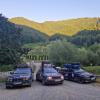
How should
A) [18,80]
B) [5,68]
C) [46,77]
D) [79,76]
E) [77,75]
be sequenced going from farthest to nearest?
[5,68] < [77,75] < [79,76] < [46,77] < [18,80]

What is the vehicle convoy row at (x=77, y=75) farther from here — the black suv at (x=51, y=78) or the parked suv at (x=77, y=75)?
the black suv at (x=51, y=78)

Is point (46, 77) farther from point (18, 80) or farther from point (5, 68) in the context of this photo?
point (5, 68)

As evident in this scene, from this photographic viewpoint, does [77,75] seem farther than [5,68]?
No

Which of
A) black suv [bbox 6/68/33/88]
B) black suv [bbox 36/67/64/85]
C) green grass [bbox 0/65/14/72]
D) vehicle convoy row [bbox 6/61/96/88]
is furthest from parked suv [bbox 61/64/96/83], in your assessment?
green grass [bbox 0/65/14/72]

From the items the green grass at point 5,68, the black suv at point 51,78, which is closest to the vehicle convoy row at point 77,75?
the black suv at point 51,78

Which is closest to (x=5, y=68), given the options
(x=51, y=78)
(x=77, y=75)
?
(x=77, y=75)

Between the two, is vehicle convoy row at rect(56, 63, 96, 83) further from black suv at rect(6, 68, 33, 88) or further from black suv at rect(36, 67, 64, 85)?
black suv at rect(6, 68, 33, 88)

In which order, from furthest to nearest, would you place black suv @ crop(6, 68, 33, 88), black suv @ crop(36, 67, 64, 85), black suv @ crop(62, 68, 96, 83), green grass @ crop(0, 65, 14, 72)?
1. green grass @ crop(0, 65, 14, 72)
2. black suv @ crop(62, 68, 96, 83)
3. black suv @ crop(36, 67, 64, 85)
4. black suv @ crop(6, 68, 33, 88)

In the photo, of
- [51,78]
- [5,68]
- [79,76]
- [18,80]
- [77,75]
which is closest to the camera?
[18,80]

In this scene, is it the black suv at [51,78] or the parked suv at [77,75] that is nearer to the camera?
the black suv at [51,78]

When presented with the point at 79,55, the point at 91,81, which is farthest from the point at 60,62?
the point at 91,81

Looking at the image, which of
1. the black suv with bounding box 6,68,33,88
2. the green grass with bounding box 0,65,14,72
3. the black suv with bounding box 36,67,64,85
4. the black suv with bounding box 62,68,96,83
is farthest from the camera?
the green grass with bounding box 0,65,14,72

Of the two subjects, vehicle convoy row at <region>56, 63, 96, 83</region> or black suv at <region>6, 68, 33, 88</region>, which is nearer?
black suv at <region>6, 68, 33, 88</region>

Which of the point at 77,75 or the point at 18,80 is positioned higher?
the point at 77,75
